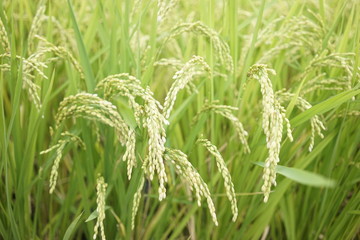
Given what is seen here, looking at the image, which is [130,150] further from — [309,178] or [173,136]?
[173,136]

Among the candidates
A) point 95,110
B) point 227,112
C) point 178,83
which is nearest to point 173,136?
point 227,112

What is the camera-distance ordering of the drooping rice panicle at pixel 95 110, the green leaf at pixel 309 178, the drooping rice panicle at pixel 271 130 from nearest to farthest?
the green leaf at pixel 309 178
the drooping rice panicle at pixel 271 130
the drooping rice panicle at pixel 95 110

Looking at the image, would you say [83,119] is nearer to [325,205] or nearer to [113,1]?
[113,1]

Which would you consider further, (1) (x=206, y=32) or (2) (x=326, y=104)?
(1) (x=206, y=32)

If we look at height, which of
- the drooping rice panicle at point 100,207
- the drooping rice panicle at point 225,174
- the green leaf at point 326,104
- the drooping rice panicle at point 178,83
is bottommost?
the drooping rice panicle at point 100,207

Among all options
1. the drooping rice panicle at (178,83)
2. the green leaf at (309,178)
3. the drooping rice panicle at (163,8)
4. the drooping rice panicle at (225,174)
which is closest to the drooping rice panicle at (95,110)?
the drooping rice panicle at (178,83)

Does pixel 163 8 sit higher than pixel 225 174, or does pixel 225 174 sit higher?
pixel 163 8

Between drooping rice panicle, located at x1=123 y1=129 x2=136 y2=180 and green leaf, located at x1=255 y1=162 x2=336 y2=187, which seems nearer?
green leaf, located at x1=255 y1=162 x2=336 y2=187

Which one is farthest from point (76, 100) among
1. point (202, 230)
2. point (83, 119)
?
point (202, 230)

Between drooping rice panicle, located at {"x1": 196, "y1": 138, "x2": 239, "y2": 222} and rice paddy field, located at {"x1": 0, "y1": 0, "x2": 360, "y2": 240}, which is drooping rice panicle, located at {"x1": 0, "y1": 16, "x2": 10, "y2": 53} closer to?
rice paddy field, located at {"x1": 0, "y1": 0, "x2": 360, "y2": 240}

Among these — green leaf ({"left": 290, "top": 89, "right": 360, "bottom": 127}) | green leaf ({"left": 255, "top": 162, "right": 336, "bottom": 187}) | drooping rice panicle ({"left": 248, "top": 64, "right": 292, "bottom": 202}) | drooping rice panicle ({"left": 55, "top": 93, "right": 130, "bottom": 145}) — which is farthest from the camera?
green leaf ({"left": 290, "top": 89, "right": 360, "bottom": 127})

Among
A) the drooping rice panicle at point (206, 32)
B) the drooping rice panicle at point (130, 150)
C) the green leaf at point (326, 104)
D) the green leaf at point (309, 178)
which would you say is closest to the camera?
the green leaf at point (309, 178)

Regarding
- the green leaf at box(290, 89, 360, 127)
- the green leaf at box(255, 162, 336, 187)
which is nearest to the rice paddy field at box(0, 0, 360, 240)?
the green leaf at box(290, 89, 360, 127)

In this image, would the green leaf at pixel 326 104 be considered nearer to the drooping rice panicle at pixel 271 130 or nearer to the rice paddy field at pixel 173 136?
the rice paddy field at pixel 173 136
